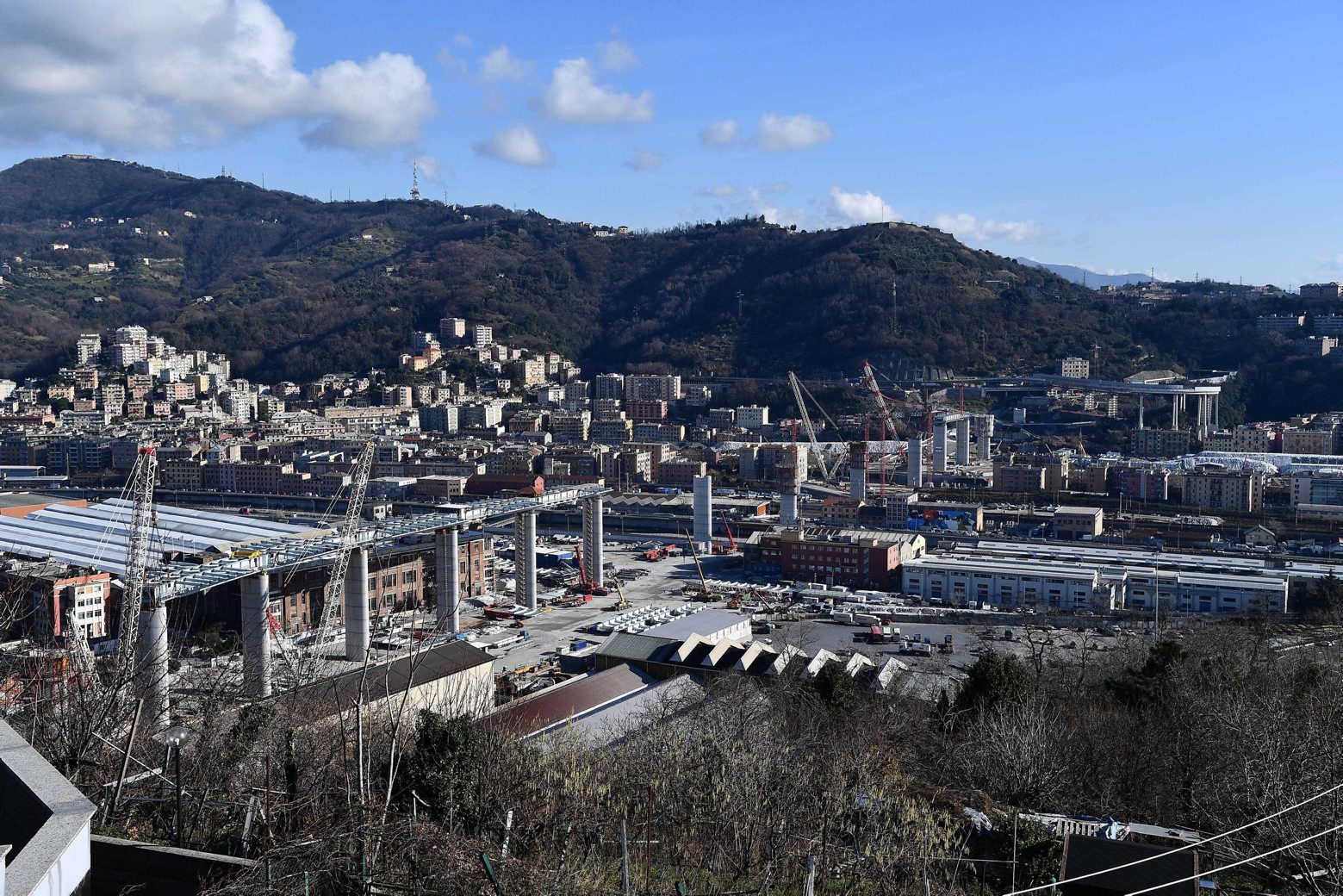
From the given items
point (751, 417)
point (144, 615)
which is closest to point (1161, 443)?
point (751, 417)

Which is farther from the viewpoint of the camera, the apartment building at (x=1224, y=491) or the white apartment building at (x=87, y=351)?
the white apartment building at (x=87, y=351)

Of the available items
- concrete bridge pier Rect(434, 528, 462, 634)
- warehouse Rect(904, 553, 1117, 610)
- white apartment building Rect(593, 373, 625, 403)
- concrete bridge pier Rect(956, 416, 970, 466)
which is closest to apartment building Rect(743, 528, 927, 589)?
warehouse Rect(904, 553, 1117, 610)

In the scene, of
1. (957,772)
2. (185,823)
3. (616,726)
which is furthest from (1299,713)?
(185,823)

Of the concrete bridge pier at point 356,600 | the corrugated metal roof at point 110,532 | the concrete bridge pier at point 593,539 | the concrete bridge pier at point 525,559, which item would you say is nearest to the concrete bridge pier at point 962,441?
the concrete bridge pier at point 593,539

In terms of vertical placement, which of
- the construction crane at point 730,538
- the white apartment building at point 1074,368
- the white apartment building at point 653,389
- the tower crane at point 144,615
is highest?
the white apartment building at point 1074,368

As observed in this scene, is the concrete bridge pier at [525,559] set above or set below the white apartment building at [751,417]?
below

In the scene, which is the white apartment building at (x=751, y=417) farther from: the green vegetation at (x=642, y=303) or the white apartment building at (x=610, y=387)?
the white apartment building at (x=610, y=387)

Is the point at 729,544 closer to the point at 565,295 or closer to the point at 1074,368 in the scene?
the point at 1074,368

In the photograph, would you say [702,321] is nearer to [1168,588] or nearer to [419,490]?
[419,490]

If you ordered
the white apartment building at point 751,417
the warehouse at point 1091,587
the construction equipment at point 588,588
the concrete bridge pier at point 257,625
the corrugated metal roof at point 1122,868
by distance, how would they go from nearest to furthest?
1. the corrugated metal roof at point 1122,868
2. the concrete bridge pier at point 257,625
3. the warehouse at point 1091,587
4. the construction equipment at point 588,588
5. the white apartment building at point 751,417
